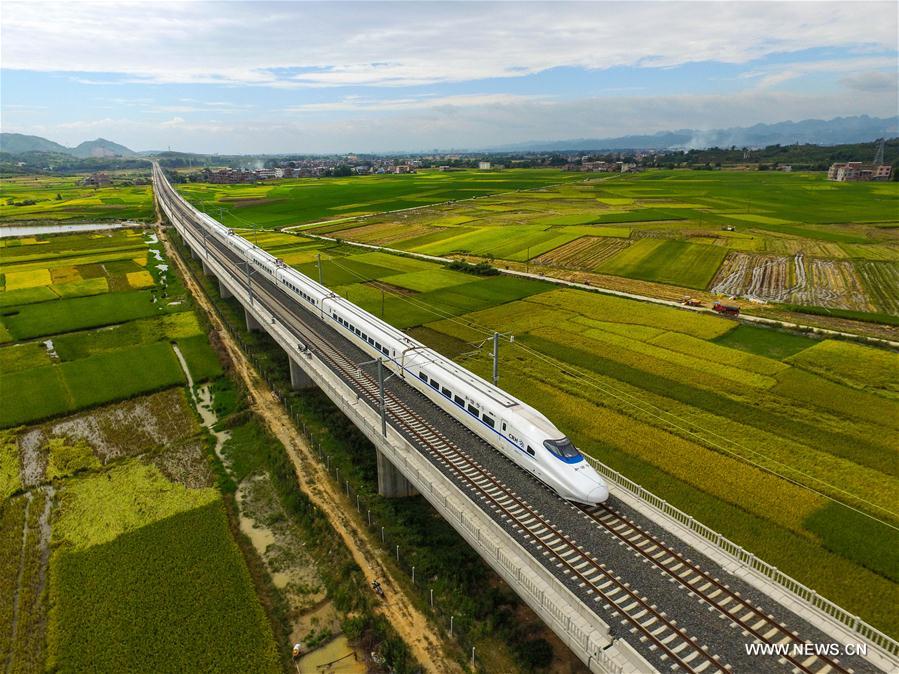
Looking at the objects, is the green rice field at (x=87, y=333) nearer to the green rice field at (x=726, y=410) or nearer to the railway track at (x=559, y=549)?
the green rice field at (x=726, y=410)

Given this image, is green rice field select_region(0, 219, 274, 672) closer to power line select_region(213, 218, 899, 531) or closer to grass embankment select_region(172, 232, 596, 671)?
grass embankment select_region(172, 232, 596, 671)

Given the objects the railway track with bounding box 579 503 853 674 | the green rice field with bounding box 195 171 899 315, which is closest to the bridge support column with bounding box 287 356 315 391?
the railway track with bounding box 579 503 853 674

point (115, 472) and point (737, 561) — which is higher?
point (737, 561)

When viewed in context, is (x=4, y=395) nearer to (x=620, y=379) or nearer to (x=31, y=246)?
(x=620, y=379)

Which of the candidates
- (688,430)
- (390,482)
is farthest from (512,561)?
(688,430)

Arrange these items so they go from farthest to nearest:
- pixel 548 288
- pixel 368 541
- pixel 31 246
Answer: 1. pixel 31 246
2. pixel 548 288
3. pixel 368 541

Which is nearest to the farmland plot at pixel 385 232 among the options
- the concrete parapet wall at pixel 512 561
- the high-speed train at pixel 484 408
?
the high-speed train at pixel 484 408

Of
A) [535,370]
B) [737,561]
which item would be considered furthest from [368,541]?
[535,370]
